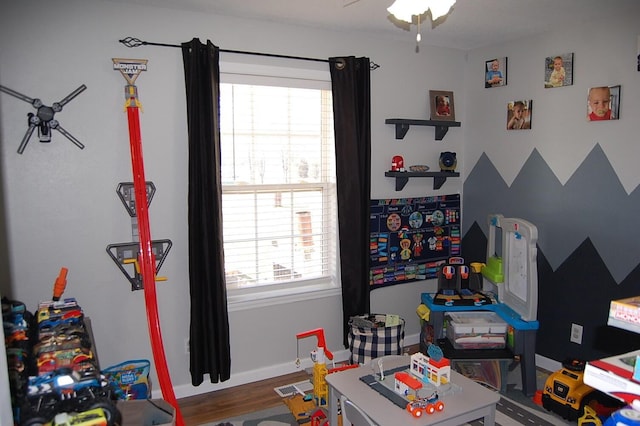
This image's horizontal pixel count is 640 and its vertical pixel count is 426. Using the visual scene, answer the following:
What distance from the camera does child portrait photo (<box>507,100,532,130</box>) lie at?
3.43 meters

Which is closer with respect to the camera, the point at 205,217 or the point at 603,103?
the point at 205,217

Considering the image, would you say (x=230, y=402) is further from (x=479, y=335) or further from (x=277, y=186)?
(x=479, y=335)

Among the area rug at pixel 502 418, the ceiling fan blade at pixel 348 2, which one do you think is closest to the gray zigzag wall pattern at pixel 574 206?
the area rug at pixel 502 418

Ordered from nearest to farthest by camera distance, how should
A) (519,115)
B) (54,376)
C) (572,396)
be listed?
(54,376) → (572,396) → (519,115)

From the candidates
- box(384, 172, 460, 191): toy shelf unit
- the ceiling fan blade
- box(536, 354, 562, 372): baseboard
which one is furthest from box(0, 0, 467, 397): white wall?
box(536, 354, 562, 372): baseboard

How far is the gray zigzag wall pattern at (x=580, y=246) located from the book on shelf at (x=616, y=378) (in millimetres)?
1982

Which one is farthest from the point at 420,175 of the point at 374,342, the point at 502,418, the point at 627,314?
the point at 627,314

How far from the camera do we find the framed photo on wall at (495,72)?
3588 mm

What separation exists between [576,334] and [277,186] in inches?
89.1

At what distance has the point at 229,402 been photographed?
2971mm

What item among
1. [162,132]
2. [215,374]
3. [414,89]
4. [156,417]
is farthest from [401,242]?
[156,417]

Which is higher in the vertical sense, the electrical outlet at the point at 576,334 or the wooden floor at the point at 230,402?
the electrical outlet at the point at 576,334

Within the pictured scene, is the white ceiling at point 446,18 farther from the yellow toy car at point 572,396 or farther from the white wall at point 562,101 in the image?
the yellow toy car at point 572,396

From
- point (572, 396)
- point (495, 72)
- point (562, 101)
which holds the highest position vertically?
point (495, 72)
